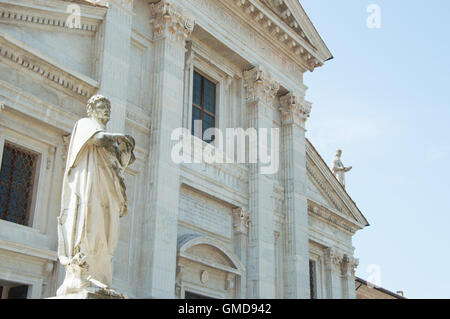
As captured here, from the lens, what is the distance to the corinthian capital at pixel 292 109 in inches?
888

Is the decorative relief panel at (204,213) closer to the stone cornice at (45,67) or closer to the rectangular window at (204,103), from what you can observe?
the rectangular window at (204,103)

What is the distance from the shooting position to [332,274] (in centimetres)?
2405

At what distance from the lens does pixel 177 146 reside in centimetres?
1702

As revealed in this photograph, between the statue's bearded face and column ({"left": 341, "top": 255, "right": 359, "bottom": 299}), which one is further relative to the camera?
column ({"left": 341, "top": 255, "right": 359, "bottom": 299})

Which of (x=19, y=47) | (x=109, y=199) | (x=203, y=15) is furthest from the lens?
(x=203, y=15)

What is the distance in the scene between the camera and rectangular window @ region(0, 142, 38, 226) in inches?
529

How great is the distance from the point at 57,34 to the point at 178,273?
6.47 m

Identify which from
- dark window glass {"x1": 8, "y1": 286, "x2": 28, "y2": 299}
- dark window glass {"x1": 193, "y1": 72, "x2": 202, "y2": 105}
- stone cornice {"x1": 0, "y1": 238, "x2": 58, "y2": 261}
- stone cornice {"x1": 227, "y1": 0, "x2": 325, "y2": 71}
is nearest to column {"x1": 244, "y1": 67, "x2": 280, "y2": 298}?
stone cornice {"x1": 227, "y1": 0, "x2": 325, "y2": 71}

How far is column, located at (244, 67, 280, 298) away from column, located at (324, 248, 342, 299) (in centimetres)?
496

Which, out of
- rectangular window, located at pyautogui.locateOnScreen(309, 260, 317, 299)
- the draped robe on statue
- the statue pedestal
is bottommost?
the statue pedestal

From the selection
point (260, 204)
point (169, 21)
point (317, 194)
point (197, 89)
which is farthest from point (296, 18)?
point (260, 204)

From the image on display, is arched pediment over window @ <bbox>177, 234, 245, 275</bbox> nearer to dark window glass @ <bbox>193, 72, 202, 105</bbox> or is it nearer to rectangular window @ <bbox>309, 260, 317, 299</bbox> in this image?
dark window glass @ <bbox>193, 72, 202, 105</bbox>
